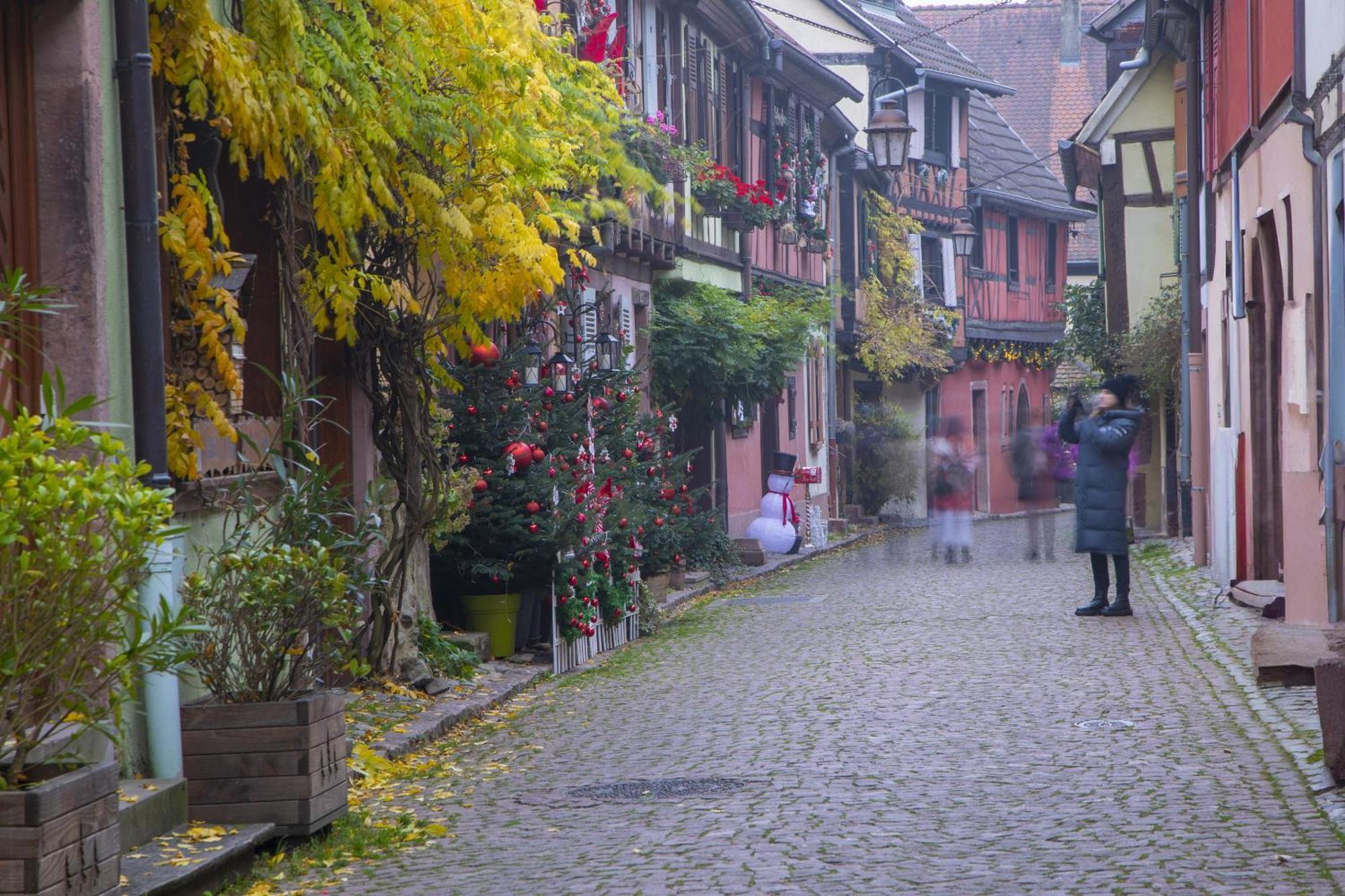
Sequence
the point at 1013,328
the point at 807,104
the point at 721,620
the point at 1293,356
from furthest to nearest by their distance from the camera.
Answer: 1. the point at 1013,328
2. the point at 807,104
3. the point at 721,620
4. the point at 1293,356

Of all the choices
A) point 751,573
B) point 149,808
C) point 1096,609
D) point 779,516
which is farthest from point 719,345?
point 149,808

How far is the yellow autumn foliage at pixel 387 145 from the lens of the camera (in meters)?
7.79

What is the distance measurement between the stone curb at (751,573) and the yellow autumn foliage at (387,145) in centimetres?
686

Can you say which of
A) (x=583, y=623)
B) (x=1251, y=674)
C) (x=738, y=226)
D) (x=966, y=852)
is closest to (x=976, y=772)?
(x=966, y=852)

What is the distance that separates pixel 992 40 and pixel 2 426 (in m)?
47.7

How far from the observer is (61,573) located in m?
4.81

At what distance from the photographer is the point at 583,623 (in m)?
12.7

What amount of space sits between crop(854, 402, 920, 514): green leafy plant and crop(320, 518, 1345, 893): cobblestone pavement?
18934mm

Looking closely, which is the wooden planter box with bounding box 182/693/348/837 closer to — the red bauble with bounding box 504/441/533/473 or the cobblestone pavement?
the cobblestone pavement

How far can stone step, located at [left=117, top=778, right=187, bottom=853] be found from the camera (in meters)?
5.96

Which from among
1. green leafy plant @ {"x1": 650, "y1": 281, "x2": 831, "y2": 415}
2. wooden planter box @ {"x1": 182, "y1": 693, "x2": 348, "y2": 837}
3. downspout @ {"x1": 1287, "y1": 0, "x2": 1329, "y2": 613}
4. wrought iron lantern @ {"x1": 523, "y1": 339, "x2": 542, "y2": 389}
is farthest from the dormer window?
wooden planter box @ {"x1": 182, "y1": 693, "x2": 348, "y2": 837}

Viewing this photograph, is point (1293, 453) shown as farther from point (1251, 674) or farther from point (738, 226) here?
point (738, 226)

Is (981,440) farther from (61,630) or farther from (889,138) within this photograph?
(61,630)

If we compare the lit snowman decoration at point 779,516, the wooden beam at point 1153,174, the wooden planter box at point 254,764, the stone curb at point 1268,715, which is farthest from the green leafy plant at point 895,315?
the wooden planter box at point 254,764
